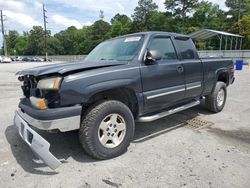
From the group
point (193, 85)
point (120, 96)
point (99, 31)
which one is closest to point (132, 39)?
point (120, 96)

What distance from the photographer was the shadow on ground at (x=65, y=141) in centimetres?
332

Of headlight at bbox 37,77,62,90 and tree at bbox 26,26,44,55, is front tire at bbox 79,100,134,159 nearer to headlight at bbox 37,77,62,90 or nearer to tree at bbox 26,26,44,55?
headlight at bbox 37,77,62,90

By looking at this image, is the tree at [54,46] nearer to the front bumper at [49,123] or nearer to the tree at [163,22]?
the tree at [163,22]

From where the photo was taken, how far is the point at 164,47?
4398 mm

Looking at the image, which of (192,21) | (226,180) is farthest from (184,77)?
(192,21)

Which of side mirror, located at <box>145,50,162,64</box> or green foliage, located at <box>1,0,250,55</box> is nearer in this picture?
side mirror, located at <box>145,50,162,64</box>

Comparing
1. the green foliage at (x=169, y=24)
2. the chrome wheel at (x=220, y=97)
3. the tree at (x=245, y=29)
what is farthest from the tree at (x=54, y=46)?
the chrome wheel at (x=220, y=97)

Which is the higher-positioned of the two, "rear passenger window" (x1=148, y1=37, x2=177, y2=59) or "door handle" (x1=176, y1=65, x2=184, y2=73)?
"rear passenger window" (x1=148, y1=37, x2=177, y2=59)

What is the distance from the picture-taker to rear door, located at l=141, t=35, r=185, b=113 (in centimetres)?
379

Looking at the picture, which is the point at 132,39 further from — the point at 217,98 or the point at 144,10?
the point at 144,10

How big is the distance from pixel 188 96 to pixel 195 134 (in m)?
0.79

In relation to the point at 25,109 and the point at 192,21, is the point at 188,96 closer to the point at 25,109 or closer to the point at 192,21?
the point at 25,109

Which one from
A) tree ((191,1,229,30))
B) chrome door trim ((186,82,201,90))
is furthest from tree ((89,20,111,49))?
chrome door trim ((186,82,201,90))

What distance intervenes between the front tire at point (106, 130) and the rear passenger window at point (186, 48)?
76.9 inches
